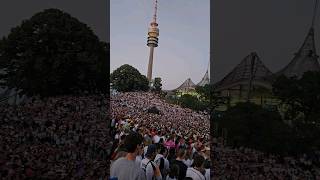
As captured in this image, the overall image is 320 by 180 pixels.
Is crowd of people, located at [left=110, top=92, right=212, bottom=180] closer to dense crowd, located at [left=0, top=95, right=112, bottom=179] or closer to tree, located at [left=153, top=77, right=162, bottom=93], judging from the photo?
dense crowd, located at [left=0, top=95, right=112, bottom=179]

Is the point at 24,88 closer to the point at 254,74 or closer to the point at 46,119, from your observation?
the point at 46,119

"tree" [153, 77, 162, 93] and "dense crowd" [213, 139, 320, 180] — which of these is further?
"tree" [153, 77, 162, 93]

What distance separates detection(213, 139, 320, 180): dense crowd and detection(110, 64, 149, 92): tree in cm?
982

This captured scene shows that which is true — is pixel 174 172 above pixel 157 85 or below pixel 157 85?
below

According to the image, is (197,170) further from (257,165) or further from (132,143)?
(257,165)

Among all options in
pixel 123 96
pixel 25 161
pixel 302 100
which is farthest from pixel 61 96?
pixel 123 96

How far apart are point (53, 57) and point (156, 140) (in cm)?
345

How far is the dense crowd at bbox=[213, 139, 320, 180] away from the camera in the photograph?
965 centimetres

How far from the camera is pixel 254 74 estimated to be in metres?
14.7

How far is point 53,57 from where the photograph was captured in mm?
10875

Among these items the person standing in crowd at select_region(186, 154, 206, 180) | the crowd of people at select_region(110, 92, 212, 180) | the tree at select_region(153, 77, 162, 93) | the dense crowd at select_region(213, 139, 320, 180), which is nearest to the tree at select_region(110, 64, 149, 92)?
the tree at select_region(153, 77, 162, 93)

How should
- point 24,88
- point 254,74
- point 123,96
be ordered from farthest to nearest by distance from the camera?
1. point 123,96
2. point 254,74
3. point 24,88

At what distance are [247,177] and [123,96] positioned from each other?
10540mm

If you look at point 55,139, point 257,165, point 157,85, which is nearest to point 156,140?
point 55,139
